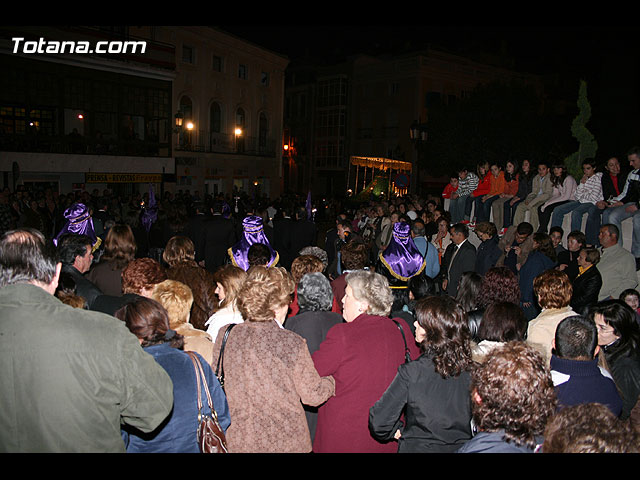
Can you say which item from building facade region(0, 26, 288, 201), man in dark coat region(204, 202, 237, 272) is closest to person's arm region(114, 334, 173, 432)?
man in dark coat region(204, 202, 237, 272)

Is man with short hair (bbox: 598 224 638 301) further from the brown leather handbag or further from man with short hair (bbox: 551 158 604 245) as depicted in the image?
the brown leather handbag

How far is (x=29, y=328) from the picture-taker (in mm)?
2275

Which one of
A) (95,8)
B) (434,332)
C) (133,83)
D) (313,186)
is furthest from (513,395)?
(313,186)

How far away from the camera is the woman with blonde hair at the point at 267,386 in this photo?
3.11 m

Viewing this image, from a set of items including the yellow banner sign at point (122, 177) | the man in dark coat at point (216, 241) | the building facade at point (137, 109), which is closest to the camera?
the man in dark coat at point (216, 241)

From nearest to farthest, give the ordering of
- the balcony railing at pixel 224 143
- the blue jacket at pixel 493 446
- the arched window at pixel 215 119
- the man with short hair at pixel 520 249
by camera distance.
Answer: the blue jacket at pixel 493 446 → the man with short hair at pixel 520 249 → the balcony railing at pixel 224 143 → the arched window at pixel 215 119

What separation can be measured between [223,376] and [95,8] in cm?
383

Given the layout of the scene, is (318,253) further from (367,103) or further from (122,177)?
(367,103)

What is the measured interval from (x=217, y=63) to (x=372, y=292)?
33716 mm

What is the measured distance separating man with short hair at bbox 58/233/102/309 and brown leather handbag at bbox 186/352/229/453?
7.45 feet

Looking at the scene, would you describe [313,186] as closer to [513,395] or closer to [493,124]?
[493,124]

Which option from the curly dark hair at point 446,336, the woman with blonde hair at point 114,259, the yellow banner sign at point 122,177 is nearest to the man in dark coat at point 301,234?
the woman with blonde hair at point 114,259

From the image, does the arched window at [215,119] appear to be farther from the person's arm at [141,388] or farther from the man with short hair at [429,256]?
the person's arm at [141,388]

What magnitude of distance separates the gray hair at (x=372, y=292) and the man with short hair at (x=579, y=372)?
45.1 inches
